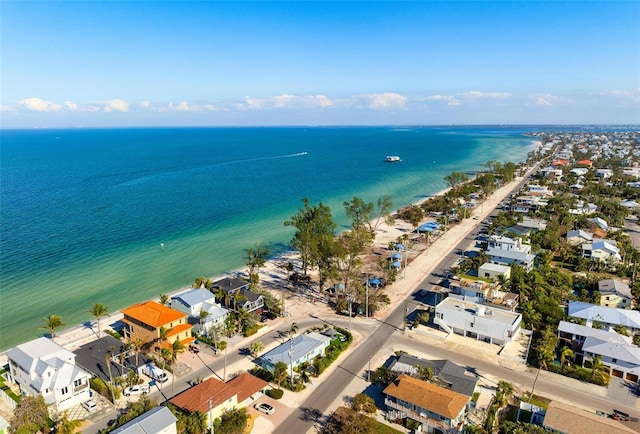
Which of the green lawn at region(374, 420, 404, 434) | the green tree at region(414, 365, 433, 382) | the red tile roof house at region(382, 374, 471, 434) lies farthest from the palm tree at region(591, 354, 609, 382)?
the green lawn at region(374, 420, 404, 434)

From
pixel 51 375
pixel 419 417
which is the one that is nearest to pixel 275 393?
pixel 419 417

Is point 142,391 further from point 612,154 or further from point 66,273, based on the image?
point 612,154

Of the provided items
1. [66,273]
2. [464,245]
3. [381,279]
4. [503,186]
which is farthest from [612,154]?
[66,273]

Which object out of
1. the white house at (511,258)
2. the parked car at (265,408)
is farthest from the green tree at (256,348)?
the white house at (511,258)

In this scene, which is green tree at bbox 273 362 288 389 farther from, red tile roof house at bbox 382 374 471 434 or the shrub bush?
red tile roof house at bbox 382 374 471 434

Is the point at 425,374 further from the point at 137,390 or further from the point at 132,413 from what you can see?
the point at 137,390
